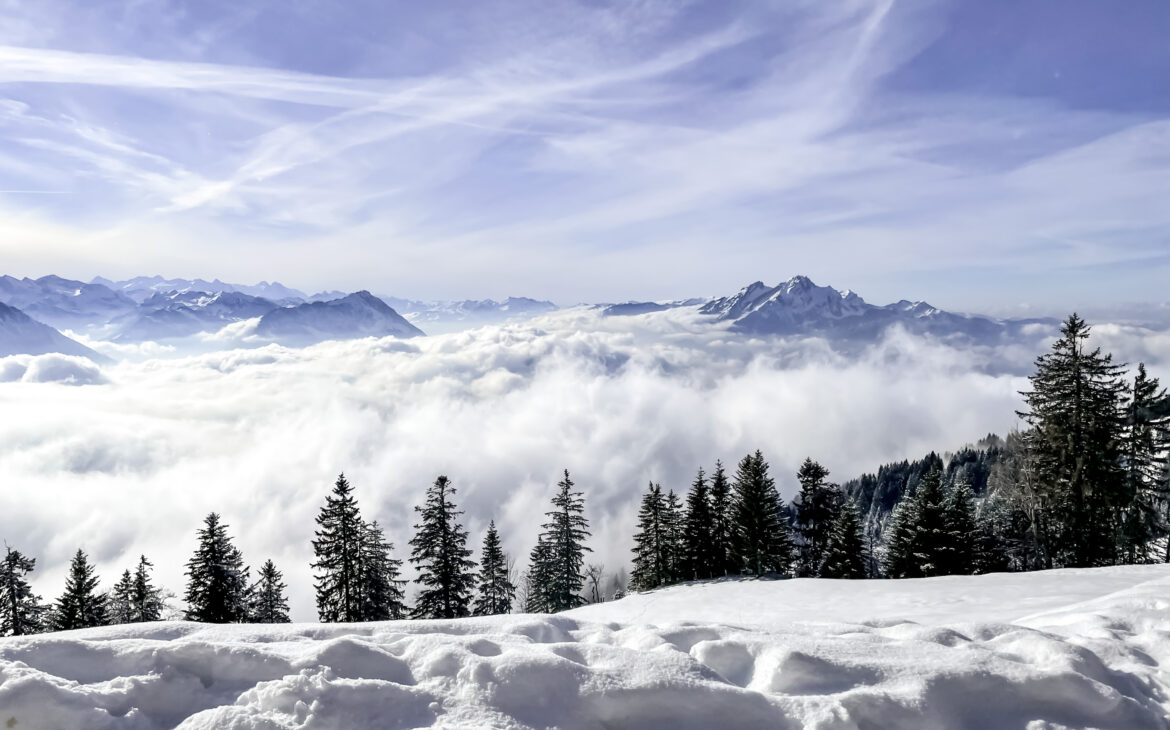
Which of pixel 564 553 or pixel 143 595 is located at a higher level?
pixel 564 553

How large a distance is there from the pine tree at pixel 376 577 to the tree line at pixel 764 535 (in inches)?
5.1

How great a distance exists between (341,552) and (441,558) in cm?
604

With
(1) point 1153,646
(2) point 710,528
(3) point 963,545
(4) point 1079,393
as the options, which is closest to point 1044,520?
(3) point 963,545

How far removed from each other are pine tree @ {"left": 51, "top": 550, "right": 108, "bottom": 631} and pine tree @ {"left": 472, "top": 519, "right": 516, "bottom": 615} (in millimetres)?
25767

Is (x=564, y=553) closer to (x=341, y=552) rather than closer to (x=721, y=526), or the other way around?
(x=721, y=526)

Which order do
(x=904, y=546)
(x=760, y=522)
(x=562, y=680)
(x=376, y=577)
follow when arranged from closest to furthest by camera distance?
(x=562, y=680)
(x=376, y=577)
(x=904, y=546)
(x=760, y=522)

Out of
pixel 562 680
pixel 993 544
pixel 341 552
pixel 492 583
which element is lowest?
pixel 492 583

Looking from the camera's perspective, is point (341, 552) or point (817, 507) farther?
point (817, 507)

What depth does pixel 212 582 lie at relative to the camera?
32.6 meters

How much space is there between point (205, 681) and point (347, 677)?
131cm

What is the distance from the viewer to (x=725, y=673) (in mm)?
5883

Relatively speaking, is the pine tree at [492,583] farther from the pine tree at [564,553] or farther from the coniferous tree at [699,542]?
the coniferous tree at [699,542]

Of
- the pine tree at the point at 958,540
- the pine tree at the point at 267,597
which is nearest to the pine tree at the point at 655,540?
the pine tree at the point at 958,540

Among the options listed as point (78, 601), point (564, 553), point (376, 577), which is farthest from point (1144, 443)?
point (78, 601)
